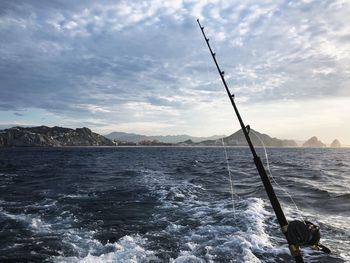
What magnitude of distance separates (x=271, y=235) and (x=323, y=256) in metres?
2.38

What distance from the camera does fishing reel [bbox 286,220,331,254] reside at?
3602 mm

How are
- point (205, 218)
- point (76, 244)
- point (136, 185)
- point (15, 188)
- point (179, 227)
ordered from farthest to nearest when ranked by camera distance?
1. point (136, 185)
2. point (15, 188)
3. point (205, 218)
4. point (179, 227)
5. point (76, 244)

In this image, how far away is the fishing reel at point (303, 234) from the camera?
3.60 metres

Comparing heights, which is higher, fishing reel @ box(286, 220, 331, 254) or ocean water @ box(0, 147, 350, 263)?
fishing reel @ box(286, 220, 331, 254)

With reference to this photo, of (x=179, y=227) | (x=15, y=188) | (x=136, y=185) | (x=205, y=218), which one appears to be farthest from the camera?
(x=136, y=185)

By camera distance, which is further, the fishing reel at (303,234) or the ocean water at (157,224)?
the ocean water at (157,224)

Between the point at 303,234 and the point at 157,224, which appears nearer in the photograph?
the point at 303,234

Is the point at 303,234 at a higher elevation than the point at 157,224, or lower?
higher

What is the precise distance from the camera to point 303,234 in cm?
360

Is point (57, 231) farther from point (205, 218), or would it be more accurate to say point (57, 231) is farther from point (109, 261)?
point (205, 218)

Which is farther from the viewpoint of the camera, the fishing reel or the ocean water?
the ocean water

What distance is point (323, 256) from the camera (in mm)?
10922

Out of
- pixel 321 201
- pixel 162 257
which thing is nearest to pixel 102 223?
pixel 162 257

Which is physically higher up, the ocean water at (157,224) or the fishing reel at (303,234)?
the fishing reel at (303,234)
